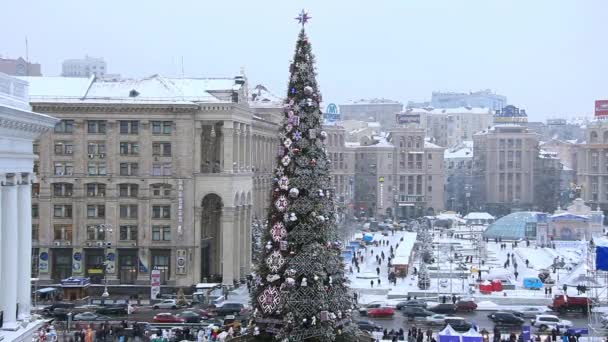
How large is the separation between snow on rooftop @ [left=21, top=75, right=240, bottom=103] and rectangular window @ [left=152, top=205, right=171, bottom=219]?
6.96 m

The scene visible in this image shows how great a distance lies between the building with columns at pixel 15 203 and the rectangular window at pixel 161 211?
2971 centimetres

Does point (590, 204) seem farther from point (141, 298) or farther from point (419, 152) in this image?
point (141, 298)

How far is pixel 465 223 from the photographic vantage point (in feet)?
415

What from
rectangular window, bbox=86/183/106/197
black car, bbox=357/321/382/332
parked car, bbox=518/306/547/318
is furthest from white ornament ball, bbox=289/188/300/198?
rectangular window, bbox=86/183/106/197

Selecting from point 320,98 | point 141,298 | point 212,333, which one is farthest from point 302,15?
point 141,298

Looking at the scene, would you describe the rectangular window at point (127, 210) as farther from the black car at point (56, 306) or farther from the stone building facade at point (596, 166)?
the stone building facade at point (596, 166)

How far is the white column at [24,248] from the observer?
1331 inches

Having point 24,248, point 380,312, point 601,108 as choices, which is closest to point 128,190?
point 380,312

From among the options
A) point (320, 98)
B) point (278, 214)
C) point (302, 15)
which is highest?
point (302, 15)

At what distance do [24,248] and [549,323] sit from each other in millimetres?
27943

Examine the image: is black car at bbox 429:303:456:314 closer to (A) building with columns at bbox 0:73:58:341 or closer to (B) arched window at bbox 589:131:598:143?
(A) building with columns at bbox 0:73:58:341

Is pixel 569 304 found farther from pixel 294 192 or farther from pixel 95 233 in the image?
pixel 294 192

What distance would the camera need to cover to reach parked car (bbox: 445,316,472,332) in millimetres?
49188

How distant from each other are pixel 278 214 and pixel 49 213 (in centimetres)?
3669
